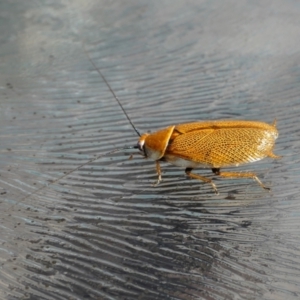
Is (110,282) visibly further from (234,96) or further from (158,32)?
(158,32)

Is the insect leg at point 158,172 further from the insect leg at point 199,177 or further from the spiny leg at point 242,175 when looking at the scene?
the spiny leg at point 242,175

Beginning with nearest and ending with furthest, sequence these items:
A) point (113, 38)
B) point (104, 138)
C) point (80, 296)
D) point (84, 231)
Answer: point (80, 296) → point (84, 231) → point (104, 138) → point (113, 38)

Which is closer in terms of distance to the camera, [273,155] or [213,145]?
[213,145]

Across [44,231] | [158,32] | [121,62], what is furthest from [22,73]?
[44,231]

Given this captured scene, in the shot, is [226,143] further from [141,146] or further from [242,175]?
[141,146]

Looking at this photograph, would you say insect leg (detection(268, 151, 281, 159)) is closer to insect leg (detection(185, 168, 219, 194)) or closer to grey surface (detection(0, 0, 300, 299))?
grey surface (detection(0, 0, 300, 299))

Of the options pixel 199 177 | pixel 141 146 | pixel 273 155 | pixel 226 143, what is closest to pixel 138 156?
pixel 141 146

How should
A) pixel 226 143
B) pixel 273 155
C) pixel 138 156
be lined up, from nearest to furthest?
pixel 226 143 < pixel 273 155 < pixel 138 156
